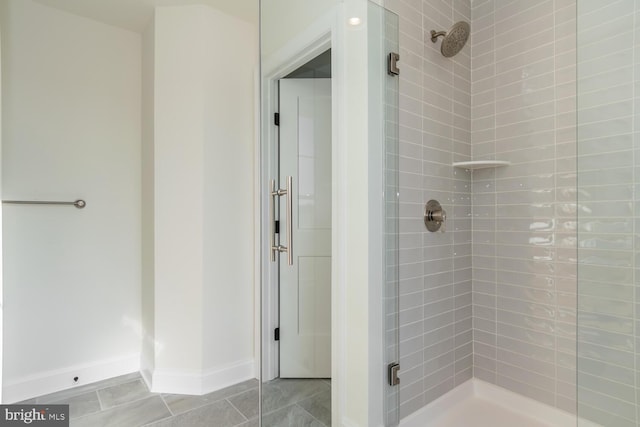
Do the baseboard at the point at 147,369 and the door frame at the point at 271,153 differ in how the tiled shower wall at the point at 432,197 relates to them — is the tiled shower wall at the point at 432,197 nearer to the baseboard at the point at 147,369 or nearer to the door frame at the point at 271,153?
the door frame at the point at 271,153

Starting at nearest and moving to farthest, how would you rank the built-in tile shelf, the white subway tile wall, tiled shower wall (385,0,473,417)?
the white subway tile wall < tiled shower wall (385,0,473,417) < the built-in tile shelf

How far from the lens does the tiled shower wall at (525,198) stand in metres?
1.52

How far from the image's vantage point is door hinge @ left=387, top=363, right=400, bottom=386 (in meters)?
1.36

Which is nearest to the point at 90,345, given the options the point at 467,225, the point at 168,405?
the point at 168,405

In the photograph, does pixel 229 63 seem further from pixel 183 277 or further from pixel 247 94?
pixel 183 277

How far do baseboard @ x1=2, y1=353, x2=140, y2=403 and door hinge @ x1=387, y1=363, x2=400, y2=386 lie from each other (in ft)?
6.13

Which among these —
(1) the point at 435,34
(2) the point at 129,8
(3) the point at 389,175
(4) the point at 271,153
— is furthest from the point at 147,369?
(1) the point at 435,34

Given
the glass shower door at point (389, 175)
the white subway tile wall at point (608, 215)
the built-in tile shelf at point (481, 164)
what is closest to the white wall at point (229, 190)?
the glass shower door at point (389, 175)

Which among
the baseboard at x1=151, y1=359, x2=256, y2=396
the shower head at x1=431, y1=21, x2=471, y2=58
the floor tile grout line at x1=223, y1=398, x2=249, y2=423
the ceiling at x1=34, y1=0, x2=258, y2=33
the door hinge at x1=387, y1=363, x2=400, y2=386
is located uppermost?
the ceiling at x1=34, y1=0, x2=258, y2=33

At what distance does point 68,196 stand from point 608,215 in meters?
2.79

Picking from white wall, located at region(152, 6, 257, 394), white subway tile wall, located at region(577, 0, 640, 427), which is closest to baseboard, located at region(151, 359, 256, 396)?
white wall, located at region(152, 6, 257, 394)

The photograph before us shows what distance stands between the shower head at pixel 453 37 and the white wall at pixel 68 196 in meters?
2.07

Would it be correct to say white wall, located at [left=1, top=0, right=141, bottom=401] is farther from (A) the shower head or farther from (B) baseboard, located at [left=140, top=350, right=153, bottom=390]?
(A) the shower head

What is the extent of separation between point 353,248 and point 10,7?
249cm
